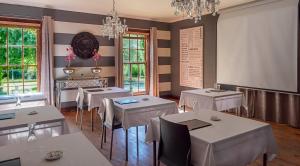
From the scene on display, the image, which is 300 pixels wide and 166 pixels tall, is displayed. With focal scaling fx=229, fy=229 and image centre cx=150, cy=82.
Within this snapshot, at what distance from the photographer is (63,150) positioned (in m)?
1.52

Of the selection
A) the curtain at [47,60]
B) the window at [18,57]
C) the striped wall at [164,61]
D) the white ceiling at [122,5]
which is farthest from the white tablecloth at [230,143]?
the striped wall at [164,61]

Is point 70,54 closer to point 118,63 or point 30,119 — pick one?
point 118,63

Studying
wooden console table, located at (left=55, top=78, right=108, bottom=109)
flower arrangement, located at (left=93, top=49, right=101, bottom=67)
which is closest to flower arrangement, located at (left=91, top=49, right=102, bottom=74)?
flower arrangement, located at (left=93, top=49, right=101, bottom=67)

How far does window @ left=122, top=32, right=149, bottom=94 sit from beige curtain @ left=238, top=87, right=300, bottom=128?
317 centimetres

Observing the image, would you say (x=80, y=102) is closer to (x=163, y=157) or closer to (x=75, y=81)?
(x=75, y=81)

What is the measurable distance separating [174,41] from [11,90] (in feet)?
15.9

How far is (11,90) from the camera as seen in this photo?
17.8 ft

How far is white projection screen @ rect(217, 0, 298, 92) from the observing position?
4.36 meters

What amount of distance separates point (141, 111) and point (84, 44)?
3726mm

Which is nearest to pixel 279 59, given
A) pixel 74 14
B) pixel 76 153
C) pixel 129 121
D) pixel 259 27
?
pixel 259 27

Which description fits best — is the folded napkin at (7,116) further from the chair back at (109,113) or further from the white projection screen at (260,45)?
the white projection screen at (260,45)

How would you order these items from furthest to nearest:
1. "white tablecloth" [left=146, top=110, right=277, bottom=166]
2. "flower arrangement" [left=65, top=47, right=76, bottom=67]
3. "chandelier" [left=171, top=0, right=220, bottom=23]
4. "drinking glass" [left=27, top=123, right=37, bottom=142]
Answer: "flower arrangement" [left=65, top=47, right=76, bottom=67] → "chandelier" [left=171, top=0, right=220, bottom=23] → "drinking glass" [left=27, top=123, right=37, bottom=142] → "white tablecloth" [left=146, top=110, right=277, bottom=166]

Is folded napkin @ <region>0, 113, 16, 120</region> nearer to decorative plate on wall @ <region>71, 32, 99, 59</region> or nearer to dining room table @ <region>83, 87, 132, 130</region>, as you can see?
dining room table @ <region>83, 87, 132, 130</region>

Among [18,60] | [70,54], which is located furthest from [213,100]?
[18,60]
